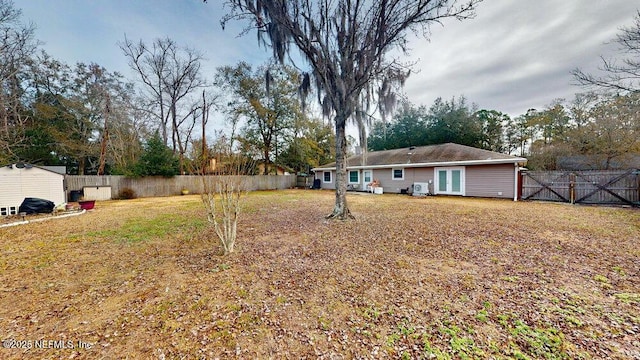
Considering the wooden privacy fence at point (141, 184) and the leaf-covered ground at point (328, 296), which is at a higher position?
the wooden privacy fence at point (141, 184)

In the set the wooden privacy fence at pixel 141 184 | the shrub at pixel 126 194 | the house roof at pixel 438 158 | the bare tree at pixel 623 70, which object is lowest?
the shrub at pixel 126 194

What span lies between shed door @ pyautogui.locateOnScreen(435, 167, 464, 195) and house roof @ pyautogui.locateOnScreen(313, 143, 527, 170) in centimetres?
52

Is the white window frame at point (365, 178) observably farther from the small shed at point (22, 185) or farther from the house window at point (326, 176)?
the small shed at point (22, 185)

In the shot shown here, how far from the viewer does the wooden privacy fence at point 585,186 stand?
8742 mm

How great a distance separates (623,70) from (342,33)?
9850 millimetres

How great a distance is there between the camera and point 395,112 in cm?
731

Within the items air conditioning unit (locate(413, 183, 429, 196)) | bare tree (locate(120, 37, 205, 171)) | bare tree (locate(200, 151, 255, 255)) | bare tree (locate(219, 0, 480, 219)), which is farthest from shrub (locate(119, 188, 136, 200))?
air conditioning unit (locate(413, 183, 429, 196))

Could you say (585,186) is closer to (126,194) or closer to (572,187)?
(572,187)

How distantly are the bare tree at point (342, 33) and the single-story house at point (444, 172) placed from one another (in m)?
3.09

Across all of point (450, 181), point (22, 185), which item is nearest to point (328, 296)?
point (22, 185)

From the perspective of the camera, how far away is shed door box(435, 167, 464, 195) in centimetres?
1270

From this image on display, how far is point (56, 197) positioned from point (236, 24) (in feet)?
33.4

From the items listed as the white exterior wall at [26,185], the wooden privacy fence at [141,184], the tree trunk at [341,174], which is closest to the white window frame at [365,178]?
the wooden privacy fence at [141,184]

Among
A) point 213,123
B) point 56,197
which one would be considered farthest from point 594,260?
point 213,123
